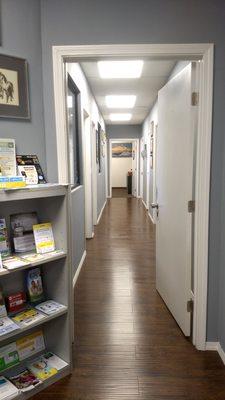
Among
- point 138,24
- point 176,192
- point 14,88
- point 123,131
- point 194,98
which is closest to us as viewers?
point 14,88

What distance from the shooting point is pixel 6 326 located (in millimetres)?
1573

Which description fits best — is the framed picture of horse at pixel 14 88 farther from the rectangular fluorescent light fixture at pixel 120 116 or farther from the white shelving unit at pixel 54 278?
the rectangular fluorescent light fixture at pixel 120 116

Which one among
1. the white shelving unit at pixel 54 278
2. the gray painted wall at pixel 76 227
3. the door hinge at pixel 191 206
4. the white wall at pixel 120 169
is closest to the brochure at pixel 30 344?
the white shelving unit at pixel 54 278

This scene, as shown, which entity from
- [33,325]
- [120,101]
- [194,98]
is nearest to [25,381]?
[33,325]

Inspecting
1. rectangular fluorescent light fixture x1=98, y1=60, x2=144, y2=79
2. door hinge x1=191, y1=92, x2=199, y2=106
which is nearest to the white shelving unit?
door hinge x1=191, y1=92, x2=199, y2=106

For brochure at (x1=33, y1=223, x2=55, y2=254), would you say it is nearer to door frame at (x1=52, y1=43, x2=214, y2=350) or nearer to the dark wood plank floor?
door frame at (x1=52, y1=43, x2=214, y2=350)

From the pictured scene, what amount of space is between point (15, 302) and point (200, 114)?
1746mm

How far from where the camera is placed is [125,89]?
5.43 meters

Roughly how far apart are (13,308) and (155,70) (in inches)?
152

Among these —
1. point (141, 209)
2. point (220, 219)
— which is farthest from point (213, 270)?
point (141, 209)

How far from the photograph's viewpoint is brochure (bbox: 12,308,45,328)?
1.65 m

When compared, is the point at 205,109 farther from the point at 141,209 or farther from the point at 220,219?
the point at 141,209

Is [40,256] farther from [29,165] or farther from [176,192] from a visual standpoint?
[176,192]

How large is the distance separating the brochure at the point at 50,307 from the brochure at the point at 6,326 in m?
0.22
